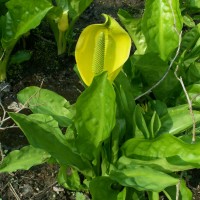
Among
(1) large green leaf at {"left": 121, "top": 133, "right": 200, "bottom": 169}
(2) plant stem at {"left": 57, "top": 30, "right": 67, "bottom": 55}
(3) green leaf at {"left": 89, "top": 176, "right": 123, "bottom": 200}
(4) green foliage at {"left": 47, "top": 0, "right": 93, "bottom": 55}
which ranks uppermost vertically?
(4) green foliage at {"left": 47, "top": 0, "right": 93, "bottom": 55}

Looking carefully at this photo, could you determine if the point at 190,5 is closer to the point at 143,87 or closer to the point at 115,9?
the point at 115,9

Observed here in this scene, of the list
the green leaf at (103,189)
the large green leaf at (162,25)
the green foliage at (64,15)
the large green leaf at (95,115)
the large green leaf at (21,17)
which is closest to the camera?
the large green leaf at (95,115)

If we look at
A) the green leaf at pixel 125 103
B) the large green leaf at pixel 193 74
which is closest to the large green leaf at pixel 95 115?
the green leaf at pixel 125 103

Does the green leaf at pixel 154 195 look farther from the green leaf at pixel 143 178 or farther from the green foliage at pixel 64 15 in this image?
the green foliage at pixel 64 15

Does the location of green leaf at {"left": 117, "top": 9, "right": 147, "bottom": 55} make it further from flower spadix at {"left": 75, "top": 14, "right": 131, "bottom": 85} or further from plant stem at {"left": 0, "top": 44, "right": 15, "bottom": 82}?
flower spadix at {"left": 75, "top": 14, "right": 131, "bottom": 85}

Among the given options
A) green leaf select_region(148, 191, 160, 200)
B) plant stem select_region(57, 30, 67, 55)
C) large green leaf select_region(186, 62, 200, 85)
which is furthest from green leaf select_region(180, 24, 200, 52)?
green leaf select_region(148, 191, 160, 200)
